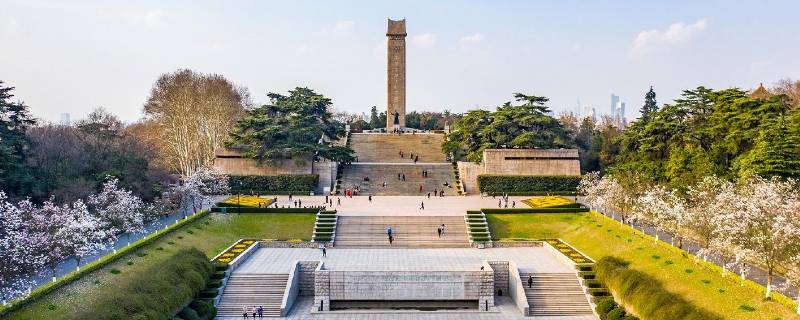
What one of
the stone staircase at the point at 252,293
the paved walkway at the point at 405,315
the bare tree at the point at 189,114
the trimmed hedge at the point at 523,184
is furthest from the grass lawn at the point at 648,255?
the bare tree at the point at 189,114

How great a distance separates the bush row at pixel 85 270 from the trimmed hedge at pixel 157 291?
5.00 ft

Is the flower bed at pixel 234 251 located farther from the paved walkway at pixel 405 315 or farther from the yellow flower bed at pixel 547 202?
the yellow flower bed at pixel 547 202

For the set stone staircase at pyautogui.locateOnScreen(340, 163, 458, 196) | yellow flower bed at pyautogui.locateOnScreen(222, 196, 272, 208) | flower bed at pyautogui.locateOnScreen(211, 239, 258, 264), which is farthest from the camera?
stone staircase at pyautogui.locateOnScreen(340, 163, 458, 196)

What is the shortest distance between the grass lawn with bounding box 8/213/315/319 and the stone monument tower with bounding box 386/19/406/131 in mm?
34104

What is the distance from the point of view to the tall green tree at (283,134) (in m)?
51.1

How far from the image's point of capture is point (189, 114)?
5378 centimetres

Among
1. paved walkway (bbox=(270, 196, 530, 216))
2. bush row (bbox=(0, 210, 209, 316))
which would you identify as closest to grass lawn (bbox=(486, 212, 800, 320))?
paved walkway (bbox=(270, 196, 530, 216))

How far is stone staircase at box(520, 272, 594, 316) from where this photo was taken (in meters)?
27.2

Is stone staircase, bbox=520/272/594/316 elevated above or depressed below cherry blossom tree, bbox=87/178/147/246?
below

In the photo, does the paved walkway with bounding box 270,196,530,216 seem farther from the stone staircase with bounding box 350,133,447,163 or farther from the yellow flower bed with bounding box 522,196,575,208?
the stone staircase with bounding box 350,133,447,163

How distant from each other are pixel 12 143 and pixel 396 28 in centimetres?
4251

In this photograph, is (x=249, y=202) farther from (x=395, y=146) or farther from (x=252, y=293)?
(x=395, y=146)

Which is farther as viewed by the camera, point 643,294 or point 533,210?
point 533,210

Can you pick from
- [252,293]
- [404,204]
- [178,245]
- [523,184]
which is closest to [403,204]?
[404,204]
